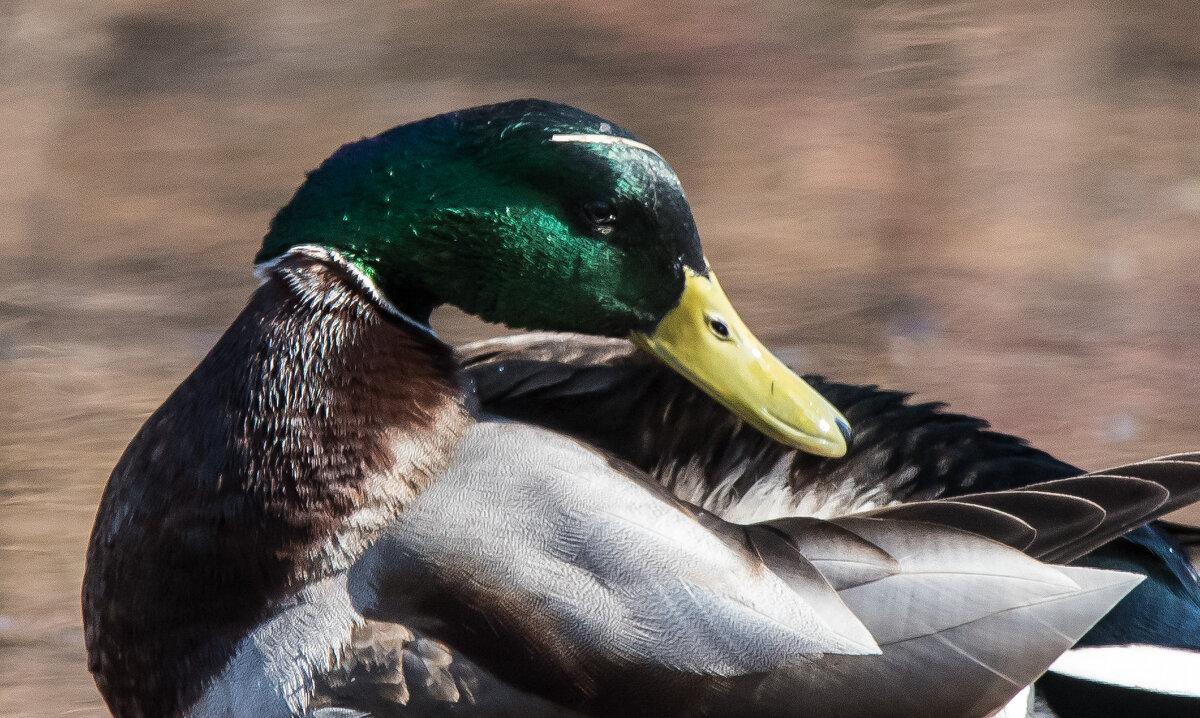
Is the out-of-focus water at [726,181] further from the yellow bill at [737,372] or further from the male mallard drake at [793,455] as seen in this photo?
the yellow bill at [737,372]

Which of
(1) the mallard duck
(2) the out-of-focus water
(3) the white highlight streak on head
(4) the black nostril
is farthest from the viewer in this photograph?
(2) the out-of-focus water

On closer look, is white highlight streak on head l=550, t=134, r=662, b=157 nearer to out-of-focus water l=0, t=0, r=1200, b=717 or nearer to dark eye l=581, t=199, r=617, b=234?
dark eye l=581, t=199, r=617, b=234

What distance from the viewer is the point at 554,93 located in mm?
5570

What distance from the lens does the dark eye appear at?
2.35 meters

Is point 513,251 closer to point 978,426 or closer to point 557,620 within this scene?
point 557,620

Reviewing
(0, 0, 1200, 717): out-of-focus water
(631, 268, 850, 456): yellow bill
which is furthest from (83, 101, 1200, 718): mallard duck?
(0, 0, 1200, 717): out-of-focus water

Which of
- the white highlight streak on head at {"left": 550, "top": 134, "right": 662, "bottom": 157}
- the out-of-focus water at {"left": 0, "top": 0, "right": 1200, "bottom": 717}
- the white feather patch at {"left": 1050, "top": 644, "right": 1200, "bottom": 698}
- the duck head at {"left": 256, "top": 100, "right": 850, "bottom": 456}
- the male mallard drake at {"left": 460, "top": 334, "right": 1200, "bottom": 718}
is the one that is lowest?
the out-of-focus water at {"left": 0, "top": 0, "right": 1200, "bottom": 717}

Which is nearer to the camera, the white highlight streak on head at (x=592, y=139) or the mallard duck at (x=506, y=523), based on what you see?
the mallard duck at (x=506, y=523)

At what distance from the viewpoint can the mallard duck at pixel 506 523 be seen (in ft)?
6.98

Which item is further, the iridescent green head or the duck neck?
the iridescent green head

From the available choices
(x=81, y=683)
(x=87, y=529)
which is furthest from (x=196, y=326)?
(x=81, y=683)

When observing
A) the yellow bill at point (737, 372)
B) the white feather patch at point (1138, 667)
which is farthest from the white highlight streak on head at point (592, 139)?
the white feather patch at point (1138, 667)

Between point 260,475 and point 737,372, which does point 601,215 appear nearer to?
point 737,372

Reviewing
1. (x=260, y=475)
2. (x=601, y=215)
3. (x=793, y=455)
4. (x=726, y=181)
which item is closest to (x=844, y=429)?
(x=793, y=455)
